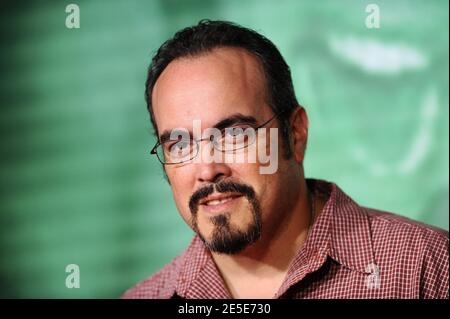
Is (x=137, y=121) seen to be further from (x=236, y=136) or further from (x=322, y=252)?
(x=322, y=252)

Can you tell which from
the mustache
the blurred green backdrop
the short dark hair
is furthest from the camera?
the blurred green backdrop

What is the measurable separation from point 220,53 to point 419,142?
1.00m

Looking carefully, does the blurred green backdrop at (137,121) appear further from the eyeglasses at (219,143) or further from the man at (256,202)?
the eyeglasses at (219,143)

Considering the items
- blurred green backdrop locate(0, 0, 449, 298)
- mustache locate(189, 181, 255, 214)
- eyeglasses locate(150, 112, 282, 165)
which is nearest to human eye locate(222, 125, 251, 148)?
eyeglasses locate(150, 112, 282, 165)

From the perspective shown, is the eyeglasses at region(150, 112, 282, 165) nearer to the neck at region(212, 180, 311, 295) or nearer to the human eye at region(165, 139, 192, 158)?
the human eye at region(165, 139, 192, 158)

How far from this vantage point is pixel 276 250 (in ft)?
7.17

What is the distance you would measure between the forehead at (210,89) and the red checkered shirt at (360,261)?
0.38 metres

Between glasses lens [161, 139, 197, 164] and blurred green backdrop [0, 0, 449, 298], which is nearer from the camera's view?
glasses lens [161, 139, 197, 164]

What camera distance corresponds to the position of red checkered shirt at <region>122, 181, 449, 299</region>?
202cm

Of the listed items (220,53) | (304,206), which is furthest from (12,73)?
(304,206)

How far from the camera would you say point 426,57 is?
2.79 metres

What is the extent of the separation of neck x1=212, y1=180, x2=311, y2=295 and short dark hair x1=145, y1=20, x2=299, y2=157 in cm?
18

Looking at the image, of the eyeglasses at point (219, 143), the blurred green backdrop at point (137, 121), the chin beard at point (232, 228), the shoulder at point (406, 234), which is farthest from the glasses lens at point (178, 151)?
the blurred green backdrop at point (137, 121)

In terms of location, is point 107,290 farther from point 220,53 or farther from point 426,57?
point 426,57
